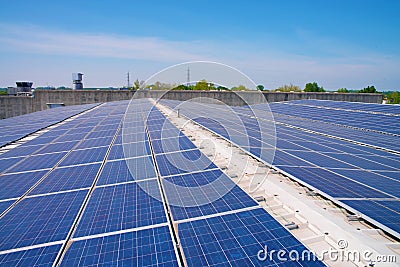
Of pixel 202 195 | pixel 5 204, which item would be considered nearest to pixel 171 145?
pixel 202 195

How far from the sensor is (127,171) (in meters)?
8.38

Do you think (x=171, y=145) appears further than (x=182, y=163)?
Yes

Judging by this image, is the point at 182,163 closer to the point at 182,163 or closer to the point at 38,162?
the point at 182,163

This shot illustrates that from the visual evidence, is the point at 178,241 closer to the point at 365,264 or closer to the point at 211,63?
the point at 365,264

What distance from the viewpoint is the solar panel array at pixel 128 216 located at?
4.45 metres

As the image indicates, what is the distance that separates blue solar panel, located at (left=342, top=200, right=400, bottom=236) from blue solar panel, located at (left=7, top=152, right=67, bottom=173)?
32.2 feet

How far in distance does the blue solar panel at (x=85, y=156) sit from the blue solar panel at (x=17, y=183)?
4.02ft

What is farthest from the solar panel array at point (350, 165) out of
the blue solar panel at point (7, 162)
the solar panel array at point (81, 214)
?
the blue solar panel at point (7, 162)

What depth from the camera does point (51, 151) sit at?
11594 millimetres

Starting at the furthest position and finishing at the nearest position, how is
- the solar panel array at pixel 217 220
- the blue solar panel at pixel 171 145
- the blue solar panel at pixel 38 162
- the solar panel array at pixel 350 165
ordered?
the blue solar panel at pixel 171 145 < the blue solar panel at pixel 38 162 < the solar panel array at pixel 350 165 < the solar panel array at pixel 217 220

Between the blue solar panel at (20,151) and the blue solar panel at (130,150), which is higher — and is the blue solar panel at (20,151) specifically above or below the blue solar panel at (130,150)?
below

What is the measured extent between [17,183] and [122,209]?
13.9ft

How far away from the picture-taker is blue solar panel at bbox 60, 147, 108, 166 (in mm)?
9771

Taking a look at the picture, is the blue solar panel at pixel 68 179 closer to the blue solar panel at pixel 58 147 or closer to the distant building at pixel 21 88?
the blue solar panel at pixel 58 147
